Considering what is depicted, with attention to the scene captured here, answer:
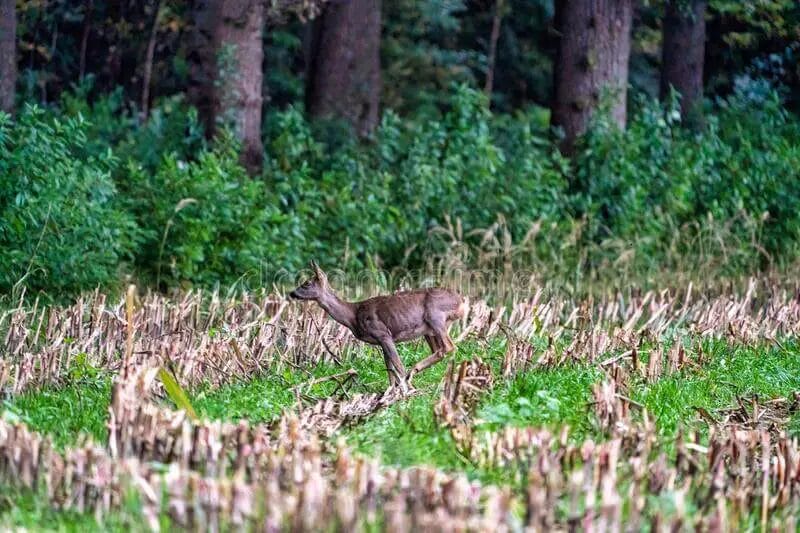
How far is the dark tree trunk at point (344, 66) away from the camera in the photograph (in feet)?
80.8

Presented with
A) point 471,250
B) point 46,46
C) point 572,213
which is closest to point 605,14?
point 572,213

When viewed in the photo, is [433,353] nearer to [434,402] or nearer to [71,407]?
[434,402]

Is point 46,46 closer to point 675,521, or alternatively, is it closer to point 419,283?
point 419,283

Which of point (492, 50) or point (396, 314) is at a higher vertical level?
point (492, 50)

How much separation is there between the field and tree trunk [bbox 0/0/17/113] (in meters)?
5.32

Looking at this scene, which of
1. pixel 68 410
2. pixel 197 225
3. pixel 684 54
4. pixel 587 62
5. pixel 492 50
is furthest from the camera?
pixel 492 50

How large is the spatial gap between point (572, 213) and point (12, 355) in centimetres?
1071

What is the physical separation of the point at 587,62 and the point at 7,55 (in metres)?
8.23

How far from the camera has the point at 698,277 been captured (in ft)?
58.4

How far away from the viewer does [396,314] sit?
1156 centimetres

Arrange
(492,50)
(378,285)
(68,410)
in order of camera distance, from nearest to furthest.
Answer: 1. (68,410)
2. (378,285)
3. (492,50)

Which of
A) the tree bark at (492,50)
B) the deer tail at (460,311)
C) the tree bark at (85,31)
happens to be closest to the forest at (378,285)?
the deer tail at (460,311)

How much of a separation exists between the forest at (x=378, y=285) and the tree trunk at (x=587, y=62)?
1.6 inches

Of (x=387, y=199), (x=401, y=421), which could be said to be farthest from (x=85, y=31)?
(x=401, y=421)
